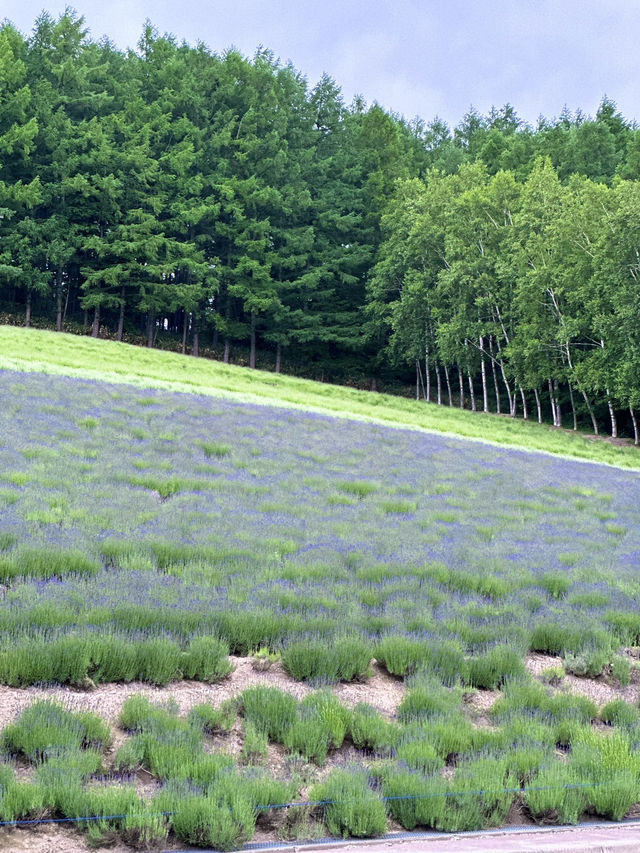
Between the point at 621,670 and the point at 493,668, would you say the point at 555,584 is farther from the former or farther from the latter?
the point at 493,668

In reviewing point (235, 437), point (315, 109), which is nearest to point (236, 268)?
point (315, 109)

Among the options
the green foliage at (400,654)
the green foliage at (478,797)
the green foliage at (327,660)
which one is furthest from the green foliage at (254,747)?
the green foliage at (400,654)

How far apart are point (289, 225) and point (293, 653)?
66537mm

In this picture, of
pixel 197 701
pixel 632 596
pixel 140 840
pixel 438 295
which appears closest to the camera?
pixel 140 840

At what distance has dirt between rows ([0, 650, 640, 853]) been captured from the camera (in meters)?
4.07

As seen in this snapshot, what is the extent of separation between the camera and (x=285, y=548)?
9.69 metres

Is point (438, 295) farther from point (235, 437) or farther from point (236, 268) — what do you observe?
point (235, 437)

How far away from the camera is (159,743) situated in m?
4.88

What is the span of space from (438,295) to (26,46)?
4351 centimetres

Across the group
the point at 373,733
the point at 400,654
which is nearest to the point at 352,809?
the point at 373,733

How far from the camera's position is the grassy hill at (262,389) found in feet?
90.8

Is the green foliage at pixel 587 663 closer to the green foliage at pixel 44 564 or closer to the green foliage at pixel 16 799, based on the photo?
the green foliage at pixel 44 564

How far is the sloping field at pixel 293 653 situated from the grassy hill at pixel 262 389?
13.4m

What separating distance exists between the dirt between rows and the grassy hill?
61.5 feet
